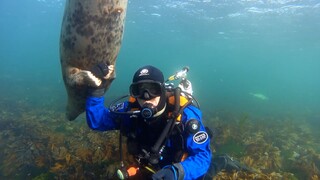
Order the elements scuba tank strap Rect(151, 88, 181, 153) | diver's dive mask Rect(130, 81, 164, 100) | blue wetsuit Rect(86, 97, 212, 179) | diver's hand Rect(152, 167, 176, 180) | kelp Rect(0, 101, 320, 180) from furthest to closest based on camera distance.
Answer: kelp Rect(0, 101, 320, 180), diver's dive mask Rect(130, 81, 164, 100), scuba tank strap Rect(151, 88, 181, 153), blue wetsuit Rect(86, 97, 212, 179), diver's hand Rect(152, 167, 176, 180)

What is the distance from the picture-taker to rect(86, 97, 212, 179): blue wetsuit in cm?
334

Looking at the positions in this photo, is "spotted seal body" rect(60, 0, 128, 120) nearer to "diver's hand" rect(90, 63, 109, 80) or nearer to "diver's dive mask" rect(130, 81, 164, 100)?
"diver's hand" rect(90, 63, 109, 80)

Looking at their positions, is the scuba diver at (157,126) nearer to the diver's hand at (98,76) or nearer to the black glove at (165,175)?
the diver's hand at (98,76)

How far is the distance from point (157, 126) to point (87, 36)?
1527 millimetres

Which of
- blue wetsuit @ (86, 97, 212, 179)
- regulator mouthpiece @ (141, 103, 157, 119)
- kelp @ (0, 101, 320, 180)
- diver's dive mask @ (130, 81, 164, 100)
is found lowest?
kelp @ (0, 101, 320, 180)

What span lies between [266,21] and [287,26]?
9.41 ft

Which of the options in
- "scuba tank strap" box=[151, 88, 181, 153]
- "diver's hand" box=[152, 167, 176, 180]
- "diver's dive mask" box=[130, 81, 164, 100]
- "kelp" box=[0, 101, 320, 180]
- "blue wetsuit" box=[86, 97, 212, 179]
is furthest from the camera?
"kelp" box=[0, 101, 320, 180]

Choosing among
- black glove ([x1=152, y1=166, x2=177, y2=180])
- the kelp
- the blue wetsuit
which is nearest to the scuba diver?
the blue wetsuit

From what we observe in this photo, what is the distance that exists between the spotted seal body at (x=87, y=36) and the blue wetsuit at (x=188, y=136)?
0.37 m

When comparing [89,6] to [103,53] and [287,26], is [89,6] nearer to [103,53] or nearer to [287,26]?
[103,53]

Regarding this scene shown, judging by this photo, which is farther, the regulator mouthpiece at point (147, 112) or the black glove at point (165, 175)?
the regulator mouthpiece at point (147, 112)

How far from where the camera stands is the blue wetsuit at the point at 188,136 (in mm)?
3338

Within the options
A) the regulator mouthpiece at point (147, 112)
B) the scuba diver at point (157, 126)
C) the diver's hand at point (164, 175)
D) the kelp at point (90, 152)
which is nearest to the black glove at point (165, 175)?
the diver's hand at point (164, 175)

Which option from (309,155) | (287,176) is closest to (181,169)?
(287,176)
